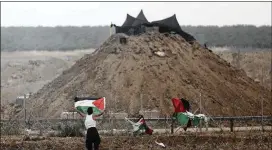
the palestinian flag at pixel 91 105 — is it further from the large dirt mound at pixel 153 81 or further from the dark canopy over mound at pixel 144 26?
the dark canopy over mound at pixel 144 26

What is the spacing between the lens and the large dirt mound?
33.3 meters

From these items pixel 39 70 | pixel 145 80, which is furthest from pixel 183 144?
pixel 39 70

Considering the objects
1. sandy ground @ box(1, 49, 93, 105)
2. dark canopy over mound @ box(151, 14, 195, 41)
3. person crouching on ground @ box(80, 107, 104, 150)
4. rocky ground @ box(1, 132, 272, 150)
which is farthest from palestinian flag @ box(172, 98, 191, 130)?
sandy ground @ box(1, 49, 93, 105)

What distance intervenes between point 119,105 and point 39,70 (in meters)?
44.5

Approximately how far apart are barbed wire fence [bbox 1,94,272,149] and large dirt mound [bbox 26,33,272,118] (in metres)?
1.75

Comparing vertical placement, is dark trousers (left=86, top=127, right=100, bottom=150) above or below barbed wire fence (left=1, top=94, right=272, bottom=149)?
above

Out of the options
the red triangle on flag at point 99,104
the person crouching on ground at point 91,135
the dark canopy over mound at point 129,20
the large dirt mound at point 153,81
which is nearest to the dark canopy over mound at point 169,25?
the large dirt mound at point 153,81

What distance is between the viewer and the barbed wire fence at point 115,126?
25.2m

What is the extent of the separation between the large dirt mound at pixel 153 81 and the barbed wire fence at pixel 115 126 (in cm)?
175

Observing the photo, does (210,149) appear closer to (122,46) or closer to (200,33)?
(122,46)

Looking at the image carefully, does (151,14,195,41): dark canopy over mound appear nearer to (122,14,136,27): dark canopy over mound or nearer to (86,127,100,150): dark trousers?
(122,14,136,27): dark canopy over mound

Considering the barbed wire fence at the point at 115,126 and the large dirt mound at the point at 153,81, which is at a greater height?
the large dirt mound at the point at 153,81

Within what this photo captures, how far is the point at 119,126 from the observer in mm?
27438

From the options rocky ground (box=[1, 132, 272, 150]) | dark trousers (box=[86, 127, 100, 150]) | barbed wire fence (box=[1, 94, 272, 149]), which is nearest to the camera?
dark trousers (box=[86, 127, 100, 150])
